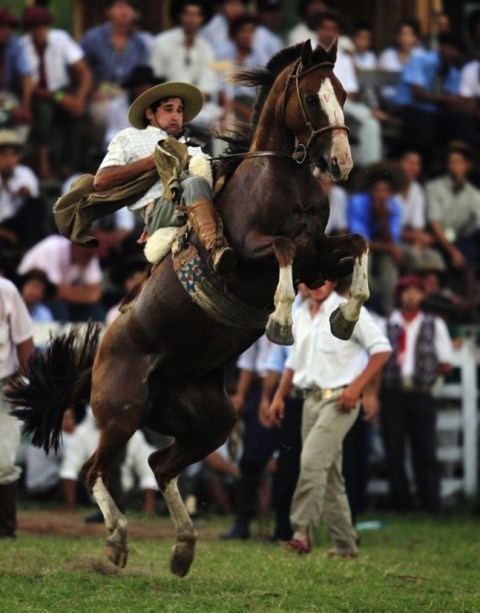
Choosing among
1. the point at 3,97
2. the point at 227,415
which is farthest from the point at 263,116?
the point at 3,97

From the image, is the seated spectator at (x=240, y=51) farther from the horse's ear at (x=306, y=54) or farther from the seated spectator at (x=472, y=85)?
the horse's ear at (x=306, y=54)

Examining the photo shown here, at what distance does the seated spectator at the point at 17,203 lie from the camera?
1617 centimetres

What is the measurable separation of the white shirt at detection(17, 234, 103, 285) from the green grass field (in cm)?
308

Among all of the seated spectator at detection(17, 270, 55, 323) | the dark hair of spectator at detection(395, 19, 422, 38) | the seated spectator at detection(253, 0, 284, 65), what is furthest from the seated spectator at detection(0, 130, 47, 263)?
the dark hair of spectator at detection(395, 19, 422, 38)

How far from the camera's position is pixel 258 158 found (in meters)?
9.96

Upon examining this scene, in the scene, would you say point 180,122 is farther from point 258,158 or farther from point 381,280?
point 381,280

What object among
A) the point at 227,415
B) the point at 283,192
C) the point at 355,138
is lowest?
the point at 227,415

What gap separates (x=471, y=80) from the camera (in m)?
19.3

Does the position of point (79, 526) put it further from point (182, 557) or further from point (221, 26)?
point (221, 26)

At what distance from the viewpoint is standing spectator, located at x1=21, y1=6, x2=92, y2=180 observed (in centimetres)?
1712

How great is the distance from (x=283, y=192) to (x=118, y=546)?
7.84 ft

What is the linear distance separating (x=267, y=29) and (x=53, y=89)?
10.0ft

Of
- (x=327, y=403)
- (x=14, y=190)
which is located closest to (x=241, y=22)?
(x=14, y=190)

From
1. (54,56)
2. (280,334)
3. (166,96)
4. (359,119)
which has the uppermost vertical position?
(54,56)
